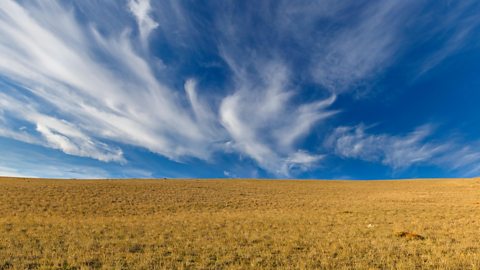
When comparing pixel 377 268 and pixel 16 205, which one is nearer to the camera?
pixel 377 268

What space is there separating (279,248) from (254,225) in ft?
25.2

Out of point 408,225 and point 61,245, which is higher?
point 408,225

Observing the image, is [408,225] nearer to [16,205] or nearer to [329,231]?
[329,231]

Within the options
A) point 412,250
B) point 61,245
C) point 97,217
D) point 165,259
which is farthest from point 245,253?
point 97,217

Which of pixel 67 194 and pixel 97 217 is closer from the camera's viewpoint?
pixel 97 217

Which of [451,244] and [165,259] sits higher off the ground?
[451,244]

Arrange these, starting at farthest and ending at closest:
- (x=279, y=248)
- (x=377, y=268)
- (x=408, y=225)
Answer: (x=408, y=225) < (x=279, y=248) < (x=377, y=268)

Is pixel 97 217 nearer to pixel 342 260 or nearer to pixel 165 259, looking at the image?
pixel 165 259

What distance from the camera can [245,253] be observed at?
12844 mm

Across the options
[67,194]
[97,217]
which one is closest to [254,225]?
[97,217]

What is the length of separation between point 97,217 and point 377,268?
22811mm

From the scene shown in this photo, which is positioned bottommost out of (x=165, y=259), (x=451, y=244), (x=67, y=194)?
(x=165, y=259)

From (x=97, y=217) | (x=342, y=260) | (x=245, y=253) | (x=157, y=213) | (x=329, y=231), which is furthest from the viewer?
(x=157, y=213)

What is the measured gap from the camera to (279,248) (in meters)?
13.8
